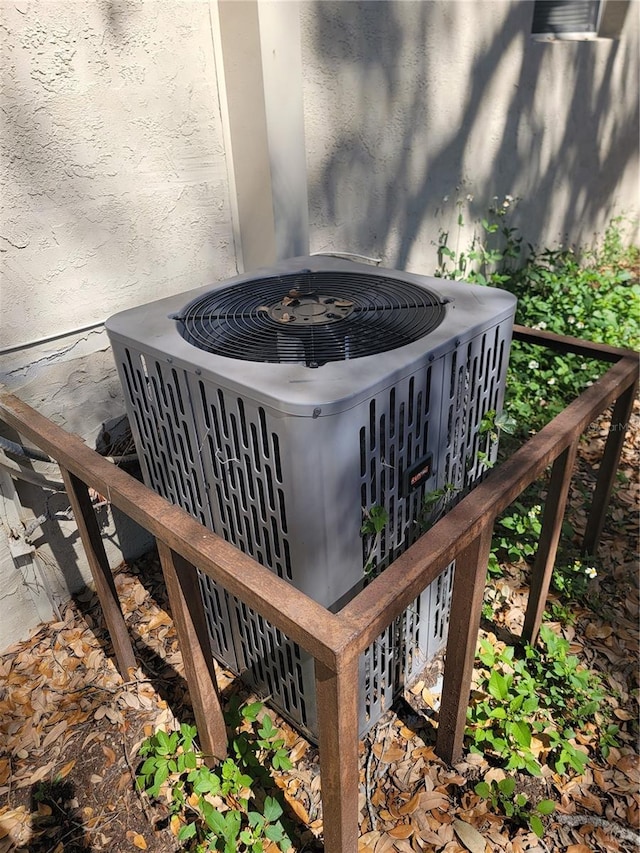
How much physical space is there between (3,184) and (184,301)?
2.13 feet

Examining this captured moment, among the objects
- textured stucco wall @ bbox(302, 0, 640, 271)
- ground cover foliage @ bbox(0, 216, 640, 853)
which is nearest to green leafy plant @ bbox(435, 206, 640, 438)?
textured stucco wall @ bbox(302, 0, 640, 271)

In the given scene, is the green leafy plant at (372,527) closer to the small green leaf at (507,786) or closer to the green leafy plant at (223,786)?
the green leafy plant at (223,786)

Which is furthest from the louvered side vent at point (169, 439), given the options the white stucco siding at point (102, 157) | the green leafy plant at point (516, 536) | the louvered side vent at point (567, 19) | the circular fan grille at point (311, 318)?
the louvered side vent at point (567, 19)

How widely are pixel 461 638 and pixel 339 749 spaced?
23.0 inches

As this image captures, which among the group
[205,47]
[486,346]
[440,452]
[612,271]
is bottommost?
[612,271]

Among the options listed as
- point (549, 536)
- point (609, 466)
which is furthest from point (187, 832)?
point (609, 466)

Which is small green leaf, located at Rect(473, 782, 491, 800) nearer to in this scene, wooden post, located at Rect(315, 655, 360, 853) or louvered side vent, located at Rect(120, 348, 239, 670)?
wooden post, located at Rect(315, 655, 360, 853)

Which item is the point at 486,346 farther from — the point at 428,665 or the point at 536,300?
the point at 536,300

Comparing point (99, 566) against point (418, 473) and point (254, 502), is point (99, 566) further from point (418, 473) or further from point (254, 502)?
point (418, 473)

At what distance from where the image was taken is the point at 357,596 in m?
1.04

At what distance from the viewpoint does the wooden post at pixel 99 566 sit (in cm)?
176

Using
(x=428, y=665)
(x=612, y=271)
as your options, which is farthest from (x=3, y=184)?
(x=612, y=271)

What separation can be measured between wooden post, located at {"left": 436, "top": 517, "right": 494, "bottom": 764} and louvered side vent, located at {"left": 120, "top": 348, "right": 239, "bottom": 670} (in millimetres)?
688

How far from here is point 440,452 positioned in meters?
1.62
